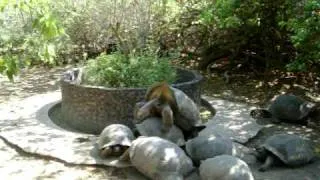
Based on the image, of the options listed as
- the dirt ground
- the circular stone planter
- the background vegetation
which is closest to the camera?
the dirt ground

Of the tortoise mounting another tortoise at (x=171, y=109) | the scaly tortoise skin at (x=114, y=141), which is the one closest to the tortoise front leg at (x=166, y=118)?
the tortoise mounting another tortoise at (x=171, y=109)

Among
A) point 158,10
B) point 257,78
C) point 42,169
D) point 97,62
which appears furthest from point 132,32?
point 42,169

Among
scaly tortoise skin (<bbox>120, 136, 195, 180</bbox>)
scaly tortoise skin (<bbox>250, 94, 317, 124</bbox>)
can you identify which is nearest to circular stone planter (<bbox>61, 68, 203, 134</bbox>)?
scaly tortoise skin (<bbox>250, 94, 317, 124</bbox>)

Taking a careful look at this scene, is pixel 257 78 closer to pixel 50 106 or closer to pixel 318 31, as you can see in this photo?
pixel 318 31

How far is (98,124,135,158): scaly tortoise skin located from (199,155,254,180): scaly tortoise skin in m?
0.92

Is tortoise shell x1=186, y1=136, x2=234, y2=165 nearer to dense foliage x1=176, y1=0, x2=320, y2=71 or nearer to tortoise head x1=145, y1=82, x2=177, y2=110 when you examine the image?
tortoise head x1=145, y1=82, x2=177, y2=110

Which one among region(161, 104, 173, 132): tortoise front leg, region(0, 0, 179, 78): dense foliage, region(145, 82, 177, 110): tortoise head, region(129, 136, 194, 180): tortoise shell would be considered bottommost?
region(129, 136, 194, 180): tortoise shell

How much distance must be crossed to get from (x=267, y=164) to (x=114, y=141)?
1.46 metres

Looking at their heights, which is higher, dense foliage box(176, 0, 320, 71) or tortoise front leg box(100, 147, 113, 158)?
dense foliage box(176, 0, 320, 71)

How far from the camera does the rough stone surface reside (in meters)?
5.37

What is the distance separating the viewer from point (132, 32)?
9750 millimetres

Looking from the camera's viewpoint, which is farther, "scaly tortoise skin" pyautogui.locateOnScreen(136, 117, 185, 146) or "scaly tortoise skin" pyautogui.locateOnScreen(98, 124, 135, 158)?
"scaly tortoise skin" pyautogui.locateOnScreen(136, 117, 185, 146)

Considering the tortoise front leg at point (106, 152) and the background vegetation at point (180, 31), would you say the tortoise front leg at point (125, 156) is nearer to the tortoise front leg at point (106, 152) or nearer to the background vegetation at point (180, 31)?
the tortoise front leg at point (106, 152)

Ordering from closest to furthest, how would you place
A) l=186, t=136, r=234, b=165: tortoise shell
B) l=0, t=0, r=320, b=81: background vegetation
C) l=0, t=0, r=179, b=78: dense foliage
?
l=186, t=136, r=234, b=165: tortoise shell → l=0, t=0, r=320, b=81: background vegetation → l=0, t=0, r=179, b=78: dense foliage
